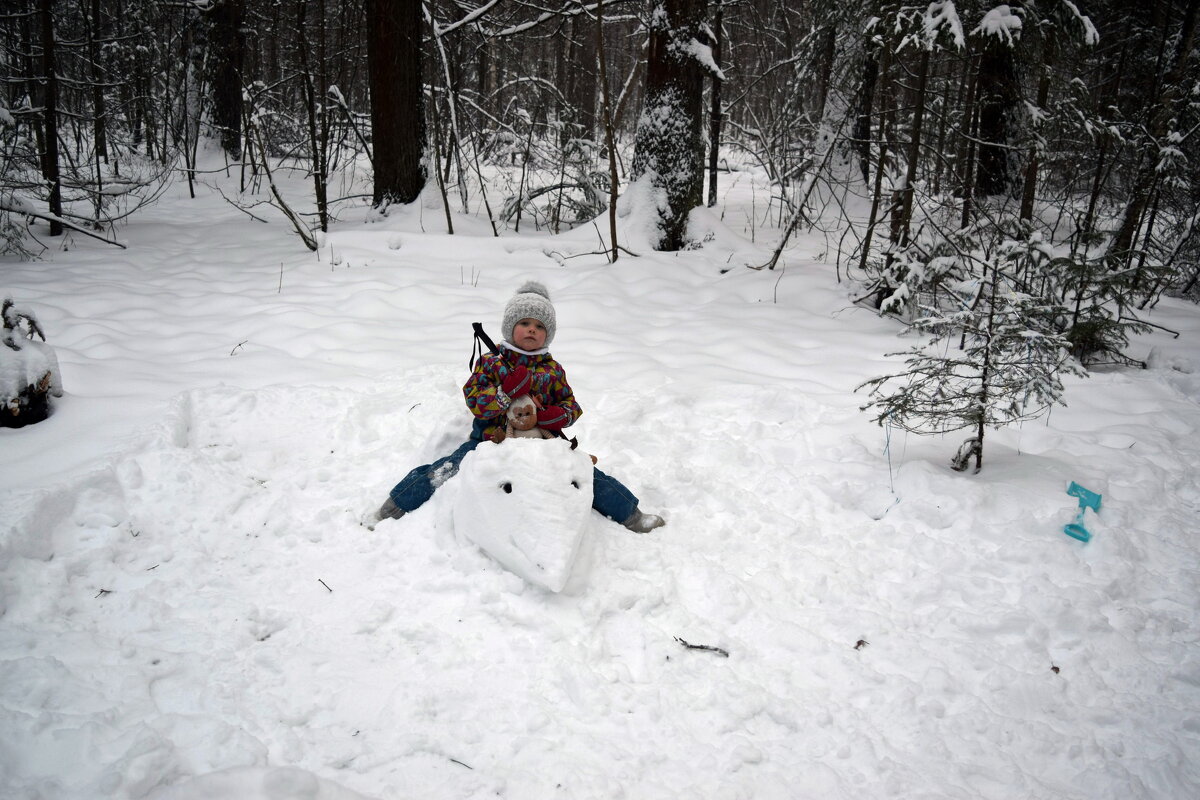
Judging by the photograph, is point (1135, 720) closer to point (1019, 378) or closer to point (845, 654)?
point (845, 654)

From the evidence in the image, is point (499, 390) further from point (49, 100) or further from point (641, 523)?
point (49, 100)

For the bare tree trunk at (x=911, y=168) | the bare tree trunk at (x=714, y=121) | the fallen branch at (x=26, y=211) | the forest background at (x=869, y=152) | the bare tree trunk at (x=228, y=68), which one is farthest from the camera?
the bare tree trunk at (x=228, y=68)

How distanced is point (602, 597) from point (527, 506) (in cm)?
51

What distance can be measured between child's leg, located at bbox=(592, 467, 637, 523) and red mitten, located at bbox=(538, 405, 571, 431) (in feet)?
0.95

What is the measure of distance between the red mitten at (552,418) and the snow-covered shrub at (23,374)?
8.77 ft

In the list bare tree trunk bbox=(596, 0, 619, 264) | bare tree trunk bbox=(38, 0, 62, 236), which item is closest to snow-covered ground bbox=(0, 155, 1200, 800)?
bare tree trunk bbox=(596, 0, 619, 264)

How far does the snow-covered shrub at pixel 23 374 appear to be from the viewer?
11.1 feet

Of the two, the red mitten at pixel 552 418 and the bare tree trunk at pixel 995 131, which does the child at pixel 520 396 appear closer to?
the red mitten at pixel 552 418

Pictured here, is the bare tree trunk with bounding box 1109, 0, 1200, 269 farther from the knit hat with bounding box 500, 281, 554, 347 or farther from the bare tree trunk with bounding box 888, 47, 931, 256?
the knit hat with bounding box 500, 281, 554, 347

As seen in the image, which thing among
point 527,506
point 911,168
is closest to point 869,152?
point 911,168

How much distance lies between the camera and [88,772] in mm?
1866

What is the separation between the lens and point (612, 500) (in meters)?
3.33

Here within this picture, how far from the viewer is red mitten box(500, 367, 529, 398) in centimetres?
332

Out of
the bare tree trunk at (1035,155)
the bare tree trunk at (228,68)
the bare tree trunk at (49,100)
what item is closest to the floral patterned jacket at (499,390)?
the bare tree trunk at (1035,155)
